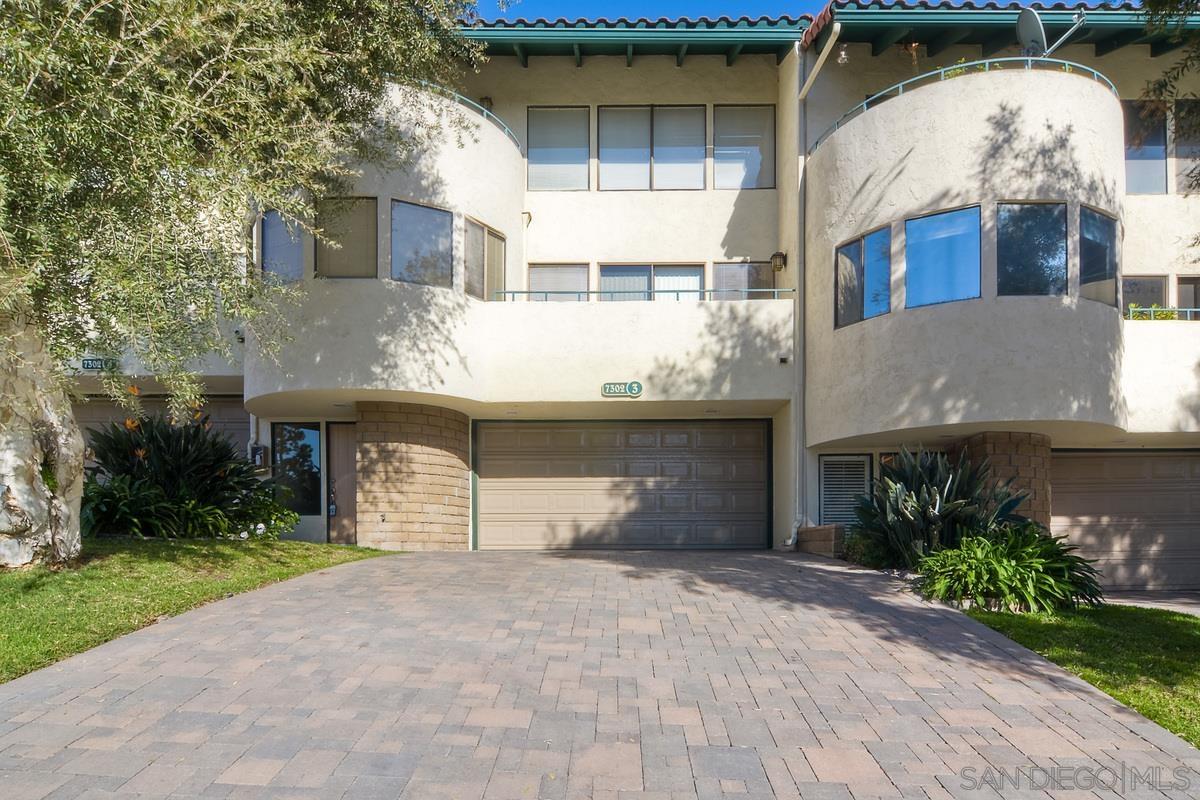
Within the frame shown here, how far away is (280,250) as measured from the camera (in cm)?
1239

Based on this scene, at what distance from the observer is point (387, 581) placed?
29.3 feet

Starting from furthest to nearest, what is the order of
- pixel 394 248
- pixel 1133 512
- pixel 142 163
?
1. pixel 1133 512
2. pixel 394 248
3. pixel 142 163

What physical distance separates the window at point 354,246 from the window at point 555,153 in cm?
379

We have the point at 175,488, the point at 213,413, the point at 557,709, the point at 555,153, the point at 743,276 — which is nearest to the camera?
the point at 557,709

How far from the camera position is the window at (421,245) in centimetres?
1239

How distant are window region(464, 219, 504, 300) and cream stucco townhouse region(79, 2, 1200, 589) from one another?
0.18 feet

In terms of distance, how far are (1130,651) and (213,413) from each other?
14.7 metres

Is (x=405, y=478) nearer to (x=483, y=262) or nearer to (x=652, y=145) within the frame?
(x=483, y=262)

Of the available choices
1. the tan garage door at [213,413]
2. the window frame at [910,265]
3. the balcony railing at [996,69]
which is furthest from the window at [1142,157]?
the tan garage door at [213,413]

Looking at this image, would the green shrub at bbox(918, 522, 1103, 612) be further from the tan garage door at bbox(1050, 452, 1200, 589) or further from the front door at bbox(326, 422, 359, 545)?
the front door at bbox(326, 422, 359, 545)

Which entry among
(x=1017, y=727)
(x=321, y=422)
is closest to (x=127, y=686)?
(x=1017, y=727)

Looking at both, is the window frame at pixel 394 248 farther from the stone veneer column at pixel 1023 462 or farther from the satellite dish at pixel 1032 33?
the satellite dish at pixel 1032 33

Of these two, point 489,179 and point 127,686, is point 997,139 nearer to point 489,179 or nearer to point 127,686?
point 489,179

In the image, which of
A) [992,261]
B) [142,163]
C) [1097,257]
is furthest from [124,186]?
[1097,257]
